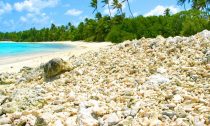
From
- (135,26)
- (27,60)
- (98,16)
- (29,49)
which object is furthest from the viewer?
(98,16)

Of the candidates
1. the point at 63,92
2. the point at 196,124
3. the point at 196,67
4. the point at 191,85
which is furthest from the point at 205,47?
the point at 196,124

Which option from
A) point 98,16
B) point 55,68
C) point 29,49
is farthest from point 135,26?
point 55,68

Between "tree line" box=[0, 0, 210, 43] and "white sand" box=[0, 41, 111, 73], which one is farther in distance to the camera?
"tree line" box=[0, 0, 210, 43]


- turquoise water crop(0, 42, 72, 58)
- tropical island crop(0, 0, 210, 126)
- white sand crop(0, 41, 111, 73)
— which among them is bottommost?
turquoise water crop(0, 42, 72, 58)

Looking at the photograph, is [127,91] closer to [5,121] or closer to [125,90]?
[125,90]

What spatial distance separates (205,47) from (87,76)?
3279mm

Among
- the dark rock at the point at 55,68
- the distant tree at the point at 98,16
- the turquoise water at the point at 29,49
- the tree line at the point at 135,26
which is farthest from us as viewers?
the distant tree at the point at 98,16

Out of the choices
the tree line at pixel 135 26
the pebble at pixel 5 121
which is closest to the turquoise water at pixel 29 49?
the tree line at pixel 135 26

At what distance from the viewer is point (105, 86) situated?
957 centimetres

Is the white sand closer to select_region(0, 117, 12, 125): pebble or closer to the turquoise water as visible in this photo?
the turquoise water

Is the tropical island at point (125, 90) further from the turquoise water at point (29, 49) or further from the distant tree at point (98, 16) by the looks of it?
the distant tree at point (98, 16)

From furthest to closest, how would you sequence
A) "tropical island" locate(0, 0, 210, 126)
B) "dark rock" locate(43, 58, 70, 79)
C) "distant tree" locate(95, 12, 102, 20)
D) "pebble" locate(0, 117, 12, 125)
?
"distant tree" locate(95, 12, 102, 20) → "dark rock" locate(43, 58, 70, 79) → "pebble" locate(0, 117, 12, 125) → "tropical island" locate(0, 0, 210, 126)

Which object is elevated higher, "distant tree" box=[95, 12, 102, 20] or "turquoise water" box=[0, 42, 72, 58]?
"distant tree" box=[95, 12, 102, 20]

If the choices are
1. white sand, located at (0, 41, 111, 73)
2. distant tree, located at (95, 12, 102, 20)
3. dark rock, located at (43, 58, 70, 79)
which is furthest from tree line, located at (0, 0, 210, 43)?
dark rock, located at (43, 58, 70, 79)
